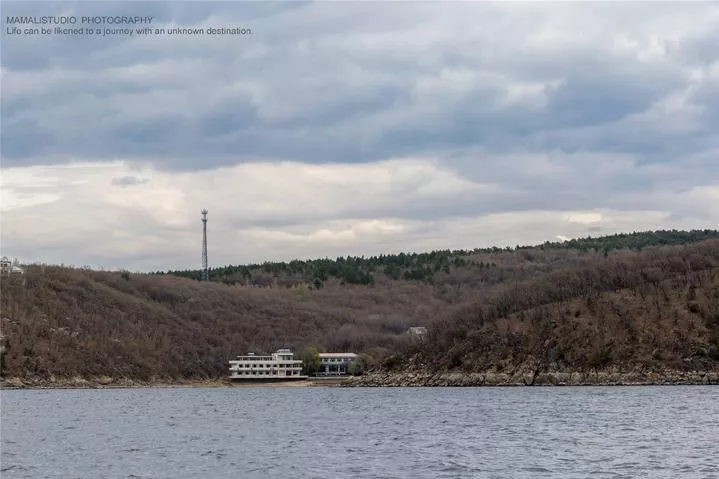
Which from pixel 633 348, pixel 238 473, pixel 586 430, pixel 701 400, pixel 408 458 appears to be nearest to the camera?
pixel 238 473

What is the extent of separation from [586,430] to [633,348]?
106 metres

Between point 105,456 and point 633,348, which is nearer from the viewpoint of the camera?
point 105,456

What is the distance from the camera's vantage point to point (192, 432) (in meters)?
96.1

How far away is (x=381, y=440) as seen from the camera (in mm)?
→ 83312

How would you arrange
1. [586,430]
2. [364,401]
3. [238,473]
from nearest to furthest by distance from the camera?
1. [238,473]
2. [586,430]
3. [364,401]

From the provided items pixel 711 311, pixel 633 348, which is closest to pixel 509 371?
pixel 633 348

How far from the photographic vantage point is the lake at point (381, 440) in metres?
64.2

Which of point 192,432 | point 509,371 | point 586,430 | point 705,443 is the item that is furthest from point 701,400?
point 509,371

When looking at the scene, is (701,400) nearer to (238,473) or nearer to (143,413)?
(143,413)

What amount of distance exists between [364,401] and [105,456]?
3161 inches

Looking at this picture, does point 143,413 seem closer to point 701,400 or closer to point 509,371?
point 701,400

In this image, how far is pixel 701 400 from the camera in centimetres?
12500

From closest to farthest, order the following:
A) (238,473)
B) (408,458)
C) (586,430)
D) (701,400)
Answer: (238,473), (408,458), (586,430), (701,400)

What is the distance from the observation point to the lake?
6419cm
